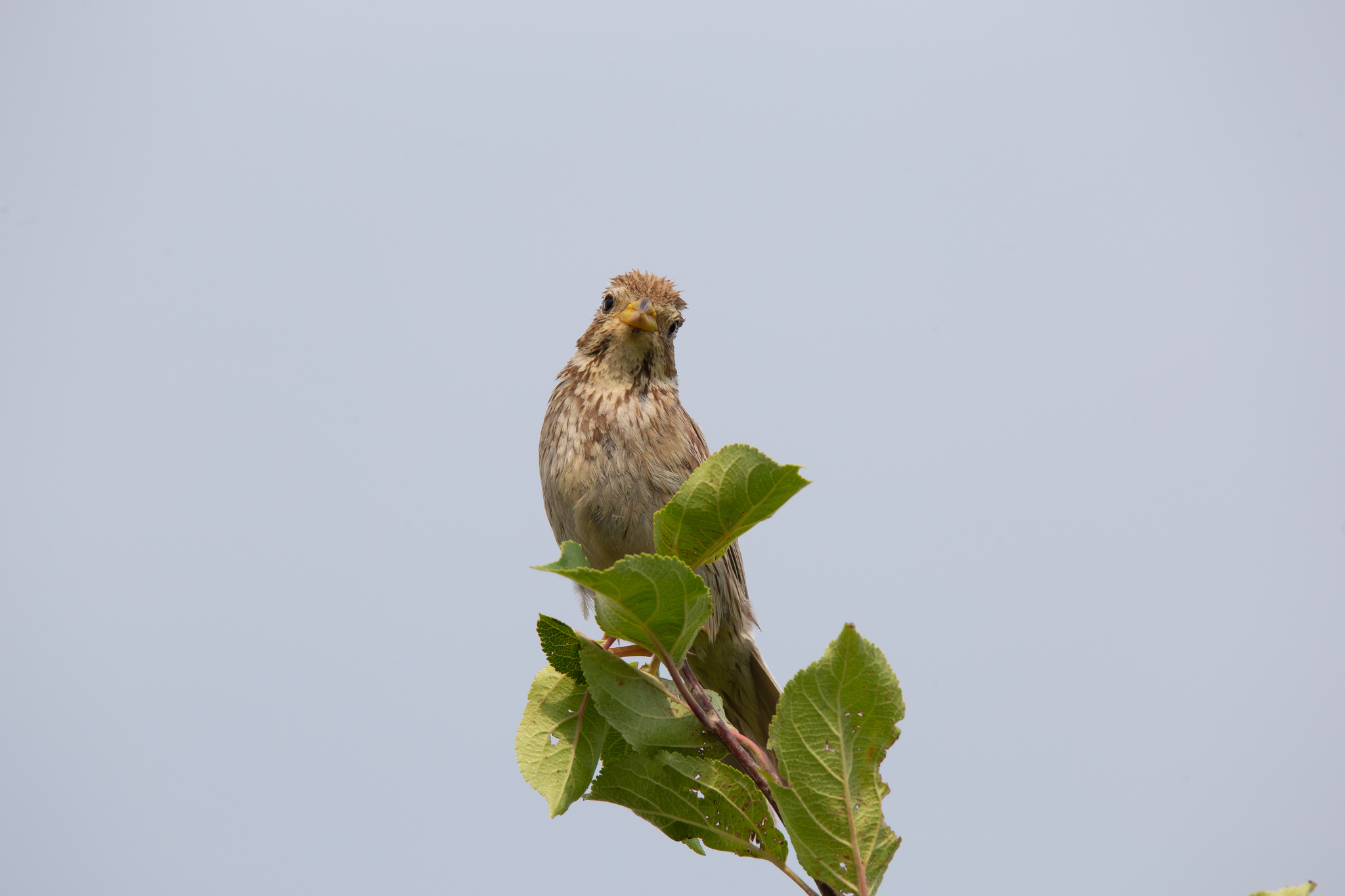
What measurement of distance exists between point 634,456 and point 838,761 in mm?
2113

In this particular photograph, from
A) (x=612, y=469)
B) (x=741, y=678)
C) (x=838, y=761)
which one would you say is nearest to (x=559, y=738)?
(x=838, y=761)

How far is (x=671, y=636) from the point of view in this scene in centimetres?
231

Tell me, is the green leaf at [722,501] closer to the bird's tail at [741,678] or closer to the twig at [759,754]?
the twig at [759,754]

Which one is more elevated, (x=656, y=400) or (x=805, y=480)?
(x=656, y=400)

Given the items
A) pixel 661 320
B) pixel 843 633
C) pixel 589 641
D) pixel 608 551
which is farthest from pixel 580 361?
pixel 843 633

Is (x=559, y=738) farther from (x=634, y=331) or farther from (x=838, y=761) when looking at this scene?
(x=634, y=331)

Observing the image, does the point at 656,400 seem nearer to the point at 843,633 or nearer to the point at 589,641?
the point at 589,641

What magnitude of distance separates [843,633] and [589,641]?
0.66 meters

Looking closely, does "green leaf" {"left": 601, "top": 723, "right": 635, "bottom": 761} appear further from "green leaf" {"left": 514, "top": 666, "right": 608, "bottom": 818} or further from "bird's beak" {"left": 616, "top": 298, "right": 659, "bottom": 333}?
"bird's beak" {"left": 616, "top": 298, "right": 659, "bottom": 333}

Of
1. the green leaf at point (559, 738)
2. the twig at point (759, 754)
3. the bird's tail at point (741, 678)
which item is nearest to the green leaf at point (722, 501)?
the twig at point (759, 754)

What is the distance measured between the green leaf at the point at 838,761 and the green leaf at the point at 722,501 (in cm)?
35

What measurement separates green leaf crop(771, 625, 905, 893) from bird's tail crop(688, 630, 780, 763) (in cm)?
249

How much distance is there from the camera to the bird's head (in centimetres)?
438

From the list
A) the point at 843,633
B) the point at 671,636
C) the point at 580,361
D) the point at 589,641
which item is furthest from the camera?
the point at 580,361
